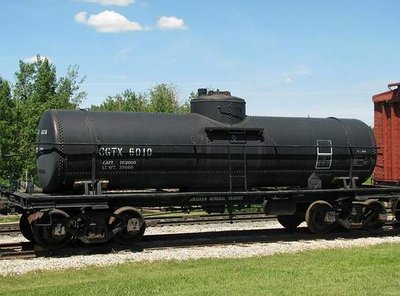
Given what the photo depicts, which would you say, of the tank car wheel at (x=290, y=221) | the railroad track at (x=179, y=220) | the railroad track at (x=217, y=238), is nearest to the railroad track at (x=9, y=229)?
the railroad track at (x=179, y=220)

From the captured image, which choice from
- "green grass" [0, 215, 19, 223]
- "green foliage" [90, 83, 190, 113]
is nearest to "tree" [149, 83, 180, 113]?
"green foliage" [90, 83, 190, 113]

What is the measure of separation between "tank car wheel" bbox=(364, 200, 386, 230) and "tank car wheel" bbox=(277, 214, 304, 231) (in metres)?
1.79

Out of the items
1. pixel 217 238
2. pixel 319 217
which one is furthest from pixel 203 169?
pixel 319 217

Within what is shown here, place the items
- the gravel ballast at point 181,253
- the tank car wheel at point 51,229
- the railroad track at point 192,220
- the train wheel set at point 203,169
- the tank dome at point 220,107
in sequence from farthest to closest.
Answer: the railroad track at point 192,220
the tank dome at point 220,107
the train wheel set at point 203,169
the tank car wheel at point 51,229
the gravel ballast at point 181,253

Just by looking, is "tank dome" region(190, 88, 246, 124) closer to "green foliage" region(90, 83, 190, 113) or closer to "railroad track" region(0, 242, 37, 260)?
"railroad track" region(0, 242, 37, 260)

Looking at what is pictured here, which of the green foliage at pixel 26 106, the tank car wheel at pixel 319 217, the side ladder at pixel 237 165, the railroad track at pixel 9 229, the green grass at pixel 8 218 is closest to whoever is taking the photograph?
the side ladder at pixel 237 165

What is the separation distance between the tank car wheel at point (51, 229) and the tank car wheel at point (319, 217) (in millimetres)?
6261

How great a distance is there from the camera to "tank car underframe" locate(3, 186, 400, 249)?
11.7m

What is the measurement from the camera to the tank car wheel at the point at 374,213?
15.0 metres

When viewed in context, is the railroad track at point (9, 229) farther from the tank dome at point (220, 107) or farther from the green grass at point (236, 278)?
the tank dome at point (220, 107)

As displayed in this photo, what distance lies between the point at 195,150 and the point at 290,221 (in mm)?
4046

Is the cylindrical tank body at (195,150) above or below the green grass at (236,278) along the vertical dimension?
above

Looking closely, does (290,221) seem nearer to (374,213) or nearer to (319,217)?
(319,217)

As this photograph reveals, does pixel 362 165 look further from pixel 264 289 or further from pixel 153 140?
pixel 264 289
